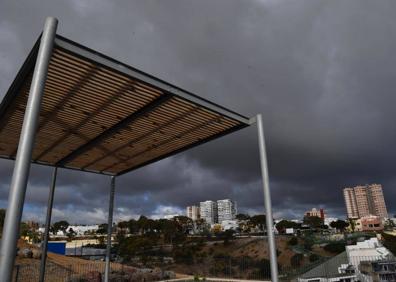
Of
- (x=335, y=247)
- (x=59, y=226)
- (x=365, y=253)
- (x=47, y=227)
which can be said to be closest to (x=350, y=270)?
(x=365, y=253)

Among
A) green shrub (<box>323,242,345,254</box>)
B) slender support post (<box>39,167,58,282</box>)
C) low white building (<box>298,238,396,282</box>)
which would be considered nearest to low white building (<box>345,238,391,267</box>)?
low white building (<box>298,238,396,282</box>)

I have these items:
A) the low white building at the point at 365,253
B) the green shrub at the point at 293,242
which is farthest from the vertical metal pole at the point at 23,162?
the green shrub at the point at 293,242

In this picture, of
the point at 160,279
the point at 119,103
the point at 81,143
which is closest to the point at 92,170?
the point at 81,143

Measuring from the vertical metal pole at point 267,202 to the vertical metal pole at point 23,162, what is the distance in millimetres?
4649

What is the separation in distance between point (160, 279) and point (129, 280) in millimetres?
6302

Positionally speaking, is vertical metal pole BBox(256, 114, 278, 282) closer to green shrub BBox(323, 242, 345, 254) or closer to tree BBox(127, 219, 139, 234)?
green shrub BBox(323, 242, 345, 254)

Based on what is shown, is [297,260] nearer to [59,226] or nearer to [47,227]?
[47,227]

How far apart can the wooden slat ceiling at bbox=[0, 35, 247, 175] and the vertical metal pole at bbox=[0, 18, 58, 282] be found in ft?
1.07

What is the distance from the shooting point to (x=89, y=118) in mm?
7566

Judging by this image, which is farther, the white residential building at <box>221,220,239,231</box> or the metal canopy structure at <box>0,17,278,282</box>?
the white residential building at <box>221,220,239,231</box>

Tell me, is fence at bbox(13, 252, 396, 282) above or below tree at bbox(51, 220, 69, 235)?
below

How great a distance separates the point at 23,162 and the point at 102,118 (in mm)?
3678

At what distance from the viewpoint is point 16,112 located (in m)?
7.30

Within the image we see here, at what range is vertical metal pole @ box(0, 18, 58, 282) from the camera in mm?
3637
